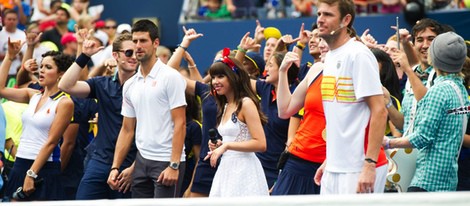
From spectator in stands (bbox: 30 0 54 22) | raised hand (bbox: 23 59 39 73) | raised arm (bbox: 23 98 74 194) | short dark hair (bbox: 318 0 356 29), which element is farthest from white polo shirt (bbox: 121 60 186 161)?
spectator in stands (bbox: 30 0 54 22)

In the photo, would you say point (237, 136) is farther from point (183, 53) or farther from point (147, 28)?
point (183, 53)

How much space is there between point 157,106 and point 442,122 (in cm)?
237

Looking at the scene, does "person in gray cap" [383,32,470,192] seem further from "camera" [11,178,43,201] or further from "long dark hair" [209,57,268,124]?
"camera" [11,178,43,201]

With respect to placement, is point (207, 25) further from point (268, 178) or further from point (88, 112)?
point (268, 178)

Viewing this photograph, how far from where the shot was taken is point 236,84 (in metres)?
8.41

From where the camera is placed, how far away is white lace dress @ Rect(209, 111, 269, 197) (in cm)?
824

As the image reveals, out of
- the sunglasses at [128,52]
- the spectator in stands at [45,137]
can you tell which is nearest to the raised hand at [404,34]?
the sunglasses at [128,52]

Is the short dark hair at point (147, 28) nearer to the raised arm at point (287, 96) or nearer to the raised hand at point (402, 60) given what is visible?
the raised arm at point (287, 96)

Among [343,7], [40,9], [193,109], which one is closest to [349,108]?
[343,7]

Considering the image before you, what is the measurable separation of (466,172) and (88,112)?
12.5 ft

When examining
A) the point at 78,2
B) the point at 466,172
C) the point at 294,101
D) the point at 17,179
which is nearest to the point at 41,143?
the point at 17,179

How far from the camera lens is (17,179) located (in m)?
9.98

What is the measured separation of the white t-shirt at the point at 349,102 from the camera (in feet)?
20.9

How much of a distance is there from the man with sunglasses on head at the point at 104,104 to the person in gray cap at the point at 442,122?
281 cm
